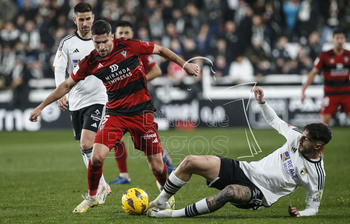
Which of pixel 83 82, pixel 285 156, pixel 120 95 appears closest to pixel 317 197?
pixel 285 156

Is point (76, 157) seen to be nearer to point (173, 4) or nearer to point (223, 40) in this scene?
point (223, 40)

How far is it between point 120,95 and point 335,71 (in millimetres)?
6559

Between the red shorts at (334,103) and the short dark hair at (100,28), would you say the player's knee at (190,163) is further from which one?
the red shorts at (334,103)

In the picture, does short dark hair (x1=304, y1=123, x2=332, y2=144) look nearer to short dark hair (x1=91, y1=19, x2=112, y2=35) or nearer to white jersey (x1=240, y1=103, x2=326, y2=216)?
white jersey (x1=240, y1=103, x2=326, y2=216)

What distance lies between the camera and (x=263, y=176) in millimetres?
6410

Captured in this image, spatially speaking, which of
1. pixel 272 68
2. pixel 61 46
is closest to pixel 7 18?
pixel 272 68

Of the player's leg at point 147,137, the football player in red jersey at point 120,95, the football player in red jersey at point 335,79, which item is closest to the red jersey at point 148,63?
the football player in red jersey at point 120,95

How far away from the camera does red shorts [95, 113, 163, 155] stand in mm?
7078

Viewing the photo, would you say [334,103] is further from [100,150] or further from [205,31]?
[205,31]

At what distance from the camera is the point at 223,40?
2134 centimetres

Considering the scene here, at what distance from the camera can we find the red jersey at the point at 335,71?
39.8 feet

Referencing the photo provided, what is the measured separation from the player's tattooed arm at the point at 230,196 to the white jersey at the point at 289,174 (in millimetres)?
234

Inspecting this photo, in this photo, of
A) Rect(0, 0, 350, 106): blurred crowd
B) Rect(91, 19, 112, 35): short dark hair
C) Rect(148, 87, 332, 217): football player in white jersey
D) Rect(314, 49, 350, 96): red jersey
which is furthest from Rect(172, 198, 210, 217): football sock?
Rect(0, 0, 350, 106): blurred crowd

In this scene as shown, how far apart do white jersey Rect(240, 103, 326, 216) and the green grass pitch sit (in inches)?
→ 10.7
